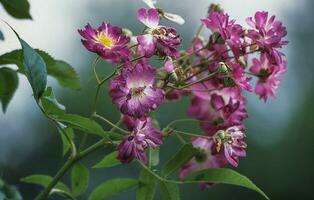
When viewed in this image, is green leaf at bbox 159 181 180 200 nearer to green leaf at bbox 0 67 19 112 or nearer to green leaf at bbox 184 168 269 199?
green leaf at bbox 184 168 269 199

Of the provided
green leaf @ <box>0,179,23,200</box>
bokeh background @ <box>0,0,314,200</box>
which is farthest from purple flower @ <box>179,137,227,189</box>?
bokeh background @ <box>0,0,314,200</box>

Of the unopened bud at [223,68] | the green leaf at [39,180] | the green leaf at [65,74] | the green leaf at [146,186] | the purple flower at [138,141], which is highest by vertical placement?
the unopened bud at [223,68]

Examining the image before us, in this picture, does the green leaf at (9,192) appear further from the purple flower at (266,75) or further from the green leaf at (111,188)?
the purple flower at (266,75)

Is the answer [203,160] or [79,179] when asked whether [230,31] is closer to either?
[203,160]

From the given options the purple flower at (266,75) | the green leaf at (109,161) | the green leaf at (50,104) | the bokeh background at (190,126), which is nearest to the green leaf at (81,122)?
the green leaf at (50,104)

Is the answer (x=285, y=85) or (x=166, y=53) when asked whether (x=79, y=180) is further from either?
(x=285, y=85)

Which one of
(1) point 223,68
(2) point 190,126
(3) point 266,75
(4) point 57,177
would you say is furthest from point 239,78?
(2) point 190,126
